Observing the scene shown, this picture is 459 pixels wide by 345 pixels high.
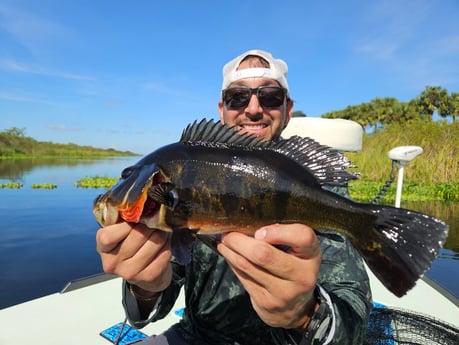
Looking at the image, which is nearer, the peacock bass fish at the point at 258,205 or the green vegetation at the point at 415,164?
the peacock bass fish at the point at 258,205

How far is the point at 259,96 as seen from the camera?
3.47m

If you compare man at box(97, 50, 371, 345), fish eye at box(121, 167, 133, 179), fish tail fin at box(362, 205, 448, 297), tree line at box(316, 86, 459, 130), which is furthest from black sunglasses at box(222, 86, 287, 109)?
tree line at box(316, 86, 459, 130)

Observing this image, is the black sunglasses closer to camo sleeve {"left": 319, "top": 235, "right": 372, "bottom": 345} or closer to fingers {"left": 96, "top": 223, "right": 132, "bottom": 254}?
camo sleeve {"left": 319, "top": 235, "right": 372, "bottom": 345}

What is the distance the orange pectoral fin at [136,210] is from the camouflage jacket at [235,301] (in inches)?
36.3

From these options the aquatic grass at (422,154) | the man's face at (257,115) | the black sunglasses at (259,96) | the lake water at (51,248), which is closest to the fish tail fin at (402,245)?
the man's face at (257,115)

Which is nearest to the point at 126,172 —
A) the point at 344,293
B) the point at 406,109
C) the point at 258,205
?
the point at 258,205

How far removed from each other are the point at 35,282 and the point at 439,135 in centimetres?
2265

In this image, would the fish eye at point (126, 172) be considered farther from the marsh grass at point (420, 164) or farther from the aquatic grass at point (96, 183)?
the aquatic grass at point (96, 183)

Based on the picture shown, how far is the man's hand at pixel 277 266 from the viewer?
177 cm

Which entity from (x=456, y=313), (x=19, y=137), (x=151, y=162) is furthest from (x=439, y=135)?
(x=19, y=137)

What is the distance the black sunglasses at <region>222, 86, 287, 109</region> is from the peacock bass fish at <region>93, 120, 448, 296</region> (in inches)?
56.7

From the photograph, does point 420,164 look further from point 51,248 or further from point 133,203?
point 133,203

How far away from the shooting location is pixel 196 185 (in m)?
2.00

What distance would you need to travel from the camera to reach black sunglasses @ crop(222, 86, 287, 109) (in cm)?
346
